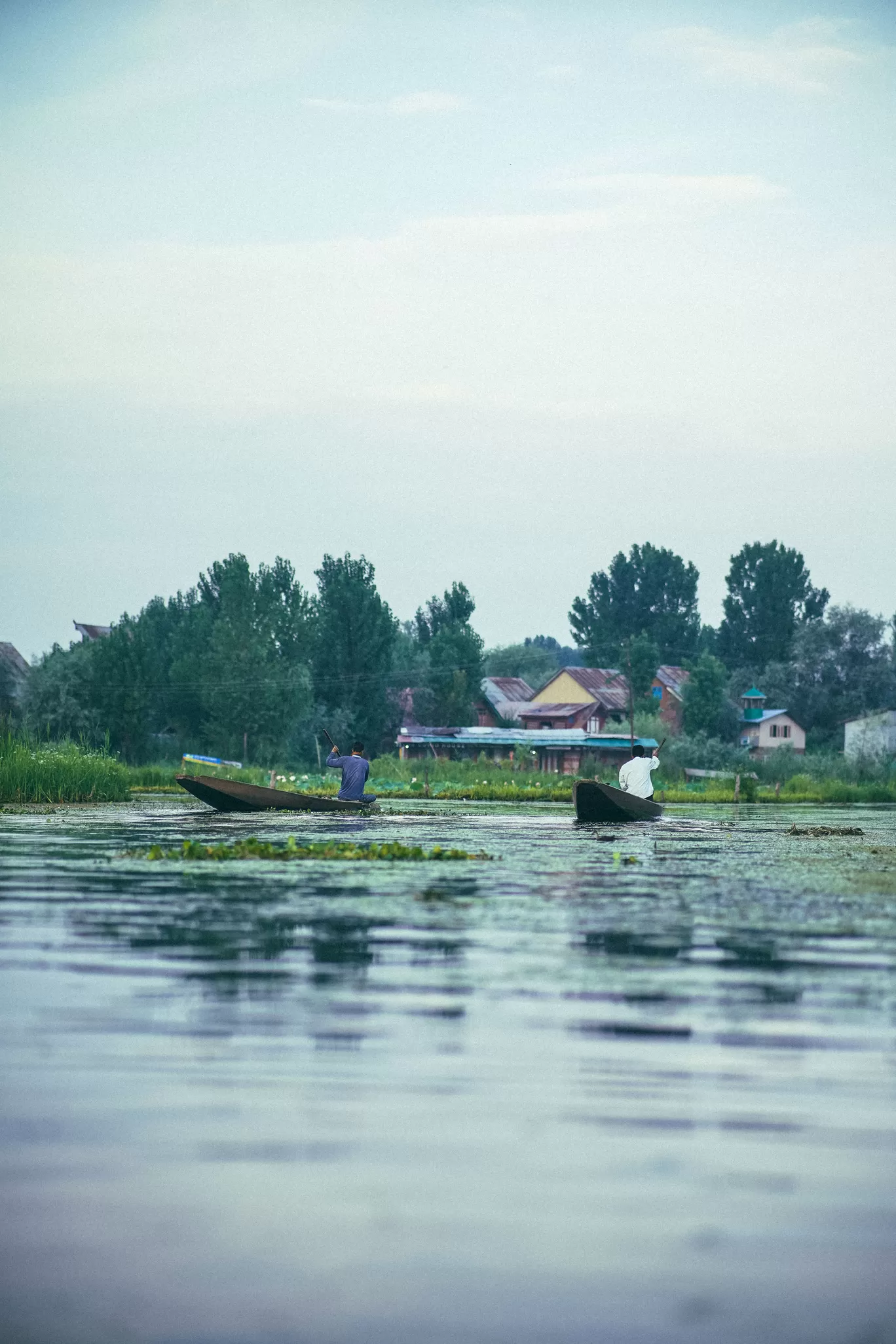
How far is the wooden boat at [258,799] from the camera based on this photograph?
33188 mm

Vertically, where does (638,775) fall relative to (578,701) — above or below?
below

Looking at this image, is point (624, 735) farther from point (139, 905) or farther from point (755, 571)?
point (139, 905)

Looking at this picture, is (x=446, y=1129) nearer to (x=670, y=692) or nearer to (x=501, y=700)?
(x=670, y=692)

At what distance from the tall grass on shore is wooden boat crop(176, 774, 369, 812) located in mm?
4690

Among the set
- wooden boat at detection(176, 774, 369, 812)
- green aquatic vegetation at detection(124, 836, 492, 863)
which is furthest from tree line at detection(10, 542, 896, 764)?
green aquatic vegetation at detection(124, 836, 492, 863)

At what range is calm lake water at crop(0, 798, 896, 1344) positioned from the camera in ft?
14.6

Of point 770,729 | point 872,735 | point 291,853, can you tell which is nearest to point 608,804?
point 291,853

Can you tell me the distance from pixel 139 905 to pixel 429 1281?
10.2 meters

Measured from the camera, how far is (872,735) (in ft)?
276

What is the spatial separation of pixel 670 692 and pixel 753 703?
6614 mm

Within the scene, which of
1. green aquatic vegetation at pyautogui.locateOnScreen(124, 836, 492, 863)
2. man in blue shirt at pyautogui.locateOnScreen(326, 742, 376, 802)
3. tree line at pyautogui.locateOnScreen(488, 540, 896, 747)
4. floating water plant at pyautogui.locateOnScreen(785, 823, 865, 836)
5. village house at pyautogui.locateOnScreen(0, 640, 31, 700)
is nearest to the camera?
green aquatic vegetation at pyautogui.locateOnScreen(124, 836, 492, 863)

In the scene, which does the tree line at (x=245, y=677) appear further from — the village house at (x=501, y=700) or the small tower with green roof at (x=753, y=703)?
the small tower with green roof at (x=753, y=703)

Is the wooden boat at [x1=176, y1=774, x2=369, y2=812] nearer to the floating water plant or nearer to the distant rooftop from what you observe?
the floating water plant

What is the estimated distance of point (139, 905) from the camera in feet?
47.1
